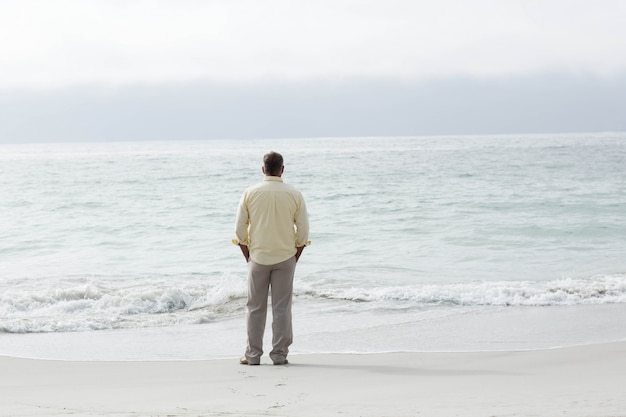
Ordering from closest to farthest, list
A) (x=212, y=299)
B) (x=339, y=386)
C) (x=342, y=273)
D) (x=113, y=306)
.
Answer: (x=339, y=386) < (x=113, y=306) < (x=212, y=299) < (x=342, y=273)

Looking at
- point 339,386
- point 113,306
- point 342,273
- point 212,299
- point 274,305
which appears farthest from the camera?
point 342,273

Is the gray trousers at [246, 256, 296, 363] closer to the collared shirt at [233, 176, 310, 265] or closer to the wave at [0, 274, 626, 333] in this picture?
the collared shirt at [233, 176, 310, 265]

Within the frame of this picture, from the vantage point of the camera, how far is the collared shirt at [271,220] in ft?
19.0

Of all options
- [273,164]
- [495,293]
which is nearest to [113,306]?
[273,164]

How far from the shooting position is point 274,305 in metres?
5.96

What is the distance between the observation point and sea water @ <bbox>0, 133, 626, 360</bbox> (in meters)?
7.40

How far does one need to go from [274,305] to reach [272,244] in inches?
20.8

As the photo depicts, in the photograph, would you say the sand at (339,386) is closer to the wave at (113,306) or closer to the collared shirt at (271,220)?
the collared shirt at (271,220)

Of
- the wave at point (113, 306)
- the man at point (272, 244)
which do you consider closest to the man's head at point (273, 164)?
the man at point (272, 244)

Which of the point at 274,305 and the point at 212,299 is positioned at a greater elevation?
the point at 274,305

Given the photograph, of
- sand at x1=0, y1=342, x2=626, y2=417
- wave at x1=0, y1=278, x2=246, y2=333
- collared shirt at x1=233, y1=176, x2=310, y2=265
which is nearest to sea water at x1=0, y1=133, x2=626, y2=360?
wave at x1=0, y1=278, x2=246, y2=333

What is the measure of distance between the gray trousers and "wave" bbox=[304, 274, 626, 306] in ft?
12.2

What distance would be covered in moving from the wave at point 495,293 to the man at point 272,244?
12.3 ft

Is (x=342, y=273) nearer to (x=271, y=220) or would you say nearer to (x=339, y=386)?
(x=271, y=220)
